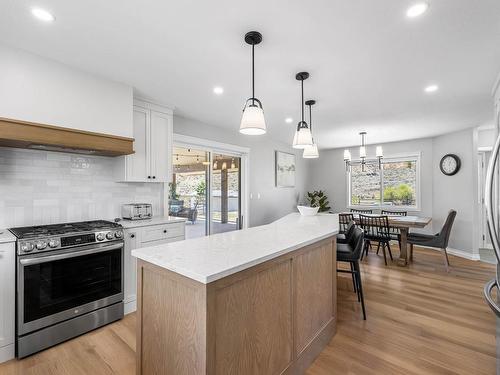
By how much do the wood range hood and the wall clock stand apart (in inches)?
A: 225

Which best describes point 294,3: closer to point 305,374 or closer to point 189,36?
point 189,36

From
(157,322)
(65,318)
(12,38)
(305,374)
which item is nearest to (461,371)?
(305,374)

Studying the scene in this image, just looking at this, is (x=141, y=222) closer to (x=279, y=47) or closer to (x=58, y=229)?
(x=58, y=229)

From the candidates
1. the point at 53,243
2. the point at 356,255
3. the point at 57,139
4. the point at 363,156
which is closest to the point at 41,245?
the point at 53,243

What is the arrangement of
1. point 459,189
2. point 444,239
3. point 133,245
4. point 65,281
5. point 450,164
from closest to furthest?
point 65,281 < point 133,245 < point 444,239 < point 459,189 < point 450,164

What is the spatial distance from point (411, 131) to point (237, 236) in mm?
4575

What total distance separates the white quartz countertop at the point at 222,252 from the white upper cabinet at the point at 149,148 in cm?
170

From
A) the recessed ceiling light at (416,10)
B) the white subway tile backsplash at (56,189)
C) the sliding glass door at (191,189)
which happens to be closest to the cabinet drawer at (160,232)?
the white subway tile backsplash at (56,189)

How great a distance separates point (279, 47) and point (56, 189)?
102 inches

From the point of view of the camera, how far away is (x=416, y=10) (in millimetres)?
1608

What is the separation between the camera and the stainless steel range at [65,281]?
198cm

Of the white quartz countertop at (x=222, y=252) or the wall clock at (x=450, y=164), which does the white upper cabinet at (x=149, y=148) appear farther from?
the wall clock at (x=450, y=164)

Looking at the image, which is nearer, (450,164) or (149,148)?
(149,148)

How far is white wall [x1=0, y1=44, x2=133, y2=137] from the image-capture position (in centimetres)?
206
